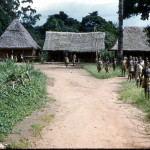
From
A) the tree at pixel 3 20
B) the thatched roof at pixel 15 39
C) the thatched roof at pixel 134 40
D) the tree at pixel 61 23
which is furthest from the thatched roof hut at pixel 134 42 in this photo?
the tree at pixel 3 20

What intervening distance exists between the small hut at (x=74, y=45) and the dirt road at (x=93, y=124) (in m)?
21.6

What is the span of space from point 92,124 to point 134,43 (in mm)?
23739

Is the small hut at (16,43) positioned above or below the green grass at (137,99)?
above

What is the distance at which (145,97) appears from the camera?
392 inches

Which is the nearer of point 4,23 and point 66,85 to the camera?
point 66,85

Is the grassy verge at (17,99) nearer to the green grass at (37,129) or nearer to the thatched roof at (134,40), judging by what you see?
the green grass at (37,129)

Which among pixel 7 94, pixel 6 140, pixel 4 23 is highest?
pixel 4 23

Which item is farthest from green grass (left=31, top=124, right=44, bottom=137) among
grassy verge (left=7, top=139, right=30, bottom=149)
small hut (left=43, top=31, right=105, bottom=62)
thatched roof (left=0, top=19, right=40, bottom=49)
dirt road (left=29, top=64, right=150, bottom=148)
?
small hut (left=43, top=31, right=105, bottom=62)

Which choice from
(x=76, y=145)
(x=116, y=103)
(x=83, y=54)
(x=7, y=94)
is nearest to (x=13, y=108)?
(x=7, y=94)

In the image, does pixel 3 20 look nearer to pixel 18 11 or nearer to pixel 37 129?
pixel 18 11

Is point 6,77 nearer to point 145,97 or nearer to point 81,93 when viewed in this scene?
point 81,93

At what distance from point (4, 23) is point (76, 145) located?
34.2m

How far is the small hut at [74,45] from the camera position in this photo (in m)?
33.2

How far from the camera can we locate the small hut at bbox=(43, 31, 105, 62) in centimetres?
3316
